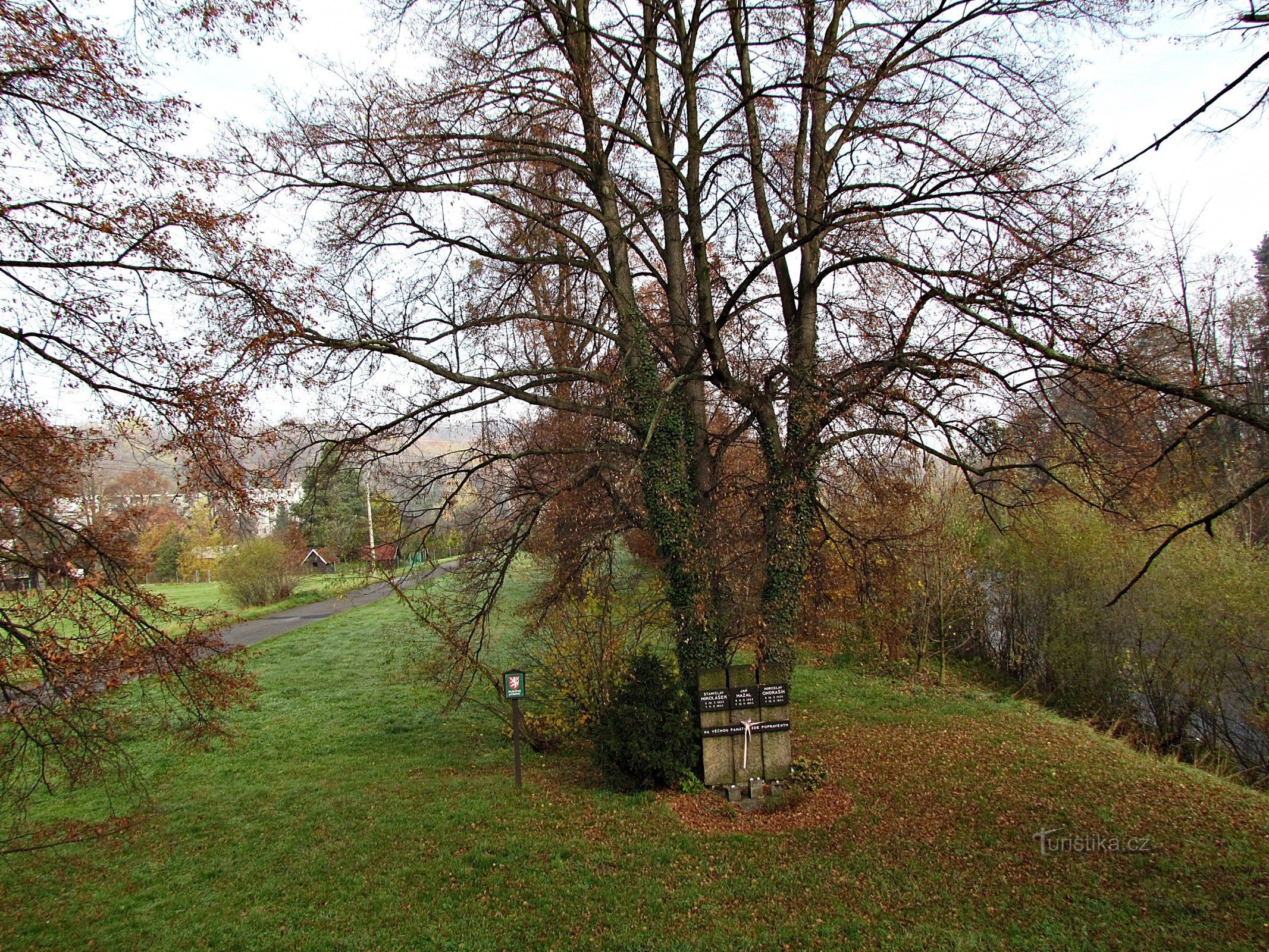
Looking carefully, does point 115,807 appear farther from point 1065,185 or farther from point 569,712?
point 1065,185

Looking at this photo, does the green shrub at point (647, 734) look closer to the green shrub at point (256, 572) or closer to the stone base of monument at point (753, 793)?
the stone base of monument at point (753, 793)

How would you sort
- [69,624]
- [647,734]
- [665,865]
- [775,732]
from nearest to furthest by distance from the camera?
[69,624]
[665,865]
[647,734]
[775,732]

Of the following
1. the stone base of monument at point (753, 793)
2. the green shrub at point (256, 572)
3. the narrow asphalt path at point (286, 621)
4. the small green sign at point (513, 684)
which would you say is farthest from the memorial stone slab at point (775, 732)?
the green shrub at point (256, 572)

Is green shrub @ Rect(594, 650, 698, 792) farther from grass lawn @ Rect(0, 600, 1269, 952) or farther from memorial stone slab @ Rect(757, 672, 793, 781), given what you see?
memorial stone slab @ Rect(757, 672, 793, 781)

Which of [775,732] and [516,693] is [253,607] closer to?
[516,693]

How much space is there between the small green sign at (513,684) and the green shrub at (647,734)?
1139 mm

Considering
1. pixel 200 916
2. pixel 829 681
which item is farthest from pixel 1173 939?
pixel 829 681

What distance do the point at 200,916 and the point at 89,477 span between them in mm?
3932

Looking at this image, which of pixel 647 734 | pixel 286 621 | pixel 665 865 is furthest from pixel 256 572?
pixel 665 865

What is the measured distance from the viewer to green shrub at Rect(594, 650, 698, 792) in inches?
320

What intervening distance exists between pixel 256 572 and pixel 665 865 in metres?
25.6

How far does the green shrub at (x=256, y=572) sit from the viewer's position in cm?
2650

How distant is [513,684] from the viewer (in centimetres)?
862

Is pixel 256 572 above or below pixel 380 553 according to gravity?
below
